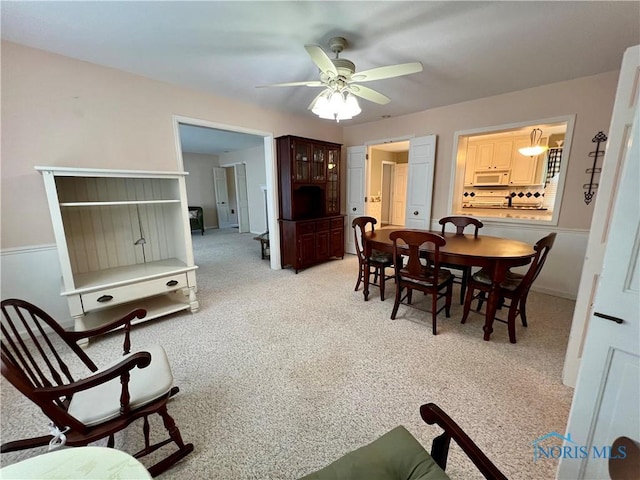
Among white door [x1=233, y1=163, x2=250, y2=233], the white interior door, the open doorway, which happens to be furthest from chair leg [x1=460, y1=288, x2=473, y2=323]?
white door [x1=233, y1=163, x2=250, y2=233]

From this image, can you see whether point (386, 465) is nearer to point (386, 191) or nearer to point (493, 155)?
point (493, 155)

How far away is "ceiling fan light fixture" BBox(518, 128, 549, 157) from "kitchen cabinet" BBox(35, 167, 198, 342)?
5.23 metres

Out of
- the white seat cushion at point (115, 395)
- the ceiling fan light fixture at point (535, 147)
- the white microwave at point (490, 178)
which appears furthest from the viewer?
the white microwave at point (490, 178)

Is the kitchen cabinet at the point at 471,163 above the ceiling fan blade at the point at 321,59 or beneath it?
beneath

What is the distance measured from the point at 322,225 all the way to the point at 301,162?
3.63 ft

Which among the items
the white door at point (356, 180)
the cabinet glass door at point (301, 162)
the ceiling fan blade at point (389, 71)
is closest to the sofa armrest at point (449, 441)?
the ceiling fan blade at point (389, 71)

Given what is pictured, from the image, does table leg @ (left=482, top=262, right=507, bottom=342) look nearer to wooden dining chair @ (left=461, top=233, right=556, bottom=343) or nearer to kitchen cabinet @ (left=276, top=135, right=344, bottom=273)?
wooden dining chair @ (left=461, top=233, right=556, bottom=343)

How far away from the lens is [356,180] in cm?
505

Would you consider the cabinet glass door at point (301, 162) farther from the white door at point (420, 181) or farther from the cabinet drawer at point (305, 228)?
the white door at point (420, 181)

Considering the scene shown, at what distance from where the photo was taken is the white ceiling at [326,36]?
179cm

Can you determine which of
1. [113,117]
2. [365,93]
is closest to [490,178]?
[365,93]

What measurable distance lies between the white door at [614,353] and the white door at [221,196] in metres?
8.94

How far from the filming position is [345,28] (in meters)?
2.00

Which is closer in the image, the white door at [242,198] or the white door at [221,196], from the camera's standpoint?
the white door at [242,198]
